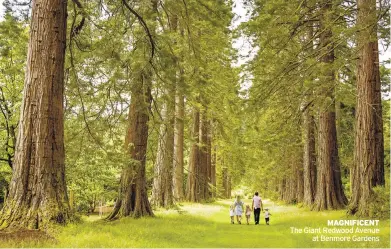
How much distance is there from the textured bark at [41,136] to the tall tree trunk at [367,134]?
830 centimetres

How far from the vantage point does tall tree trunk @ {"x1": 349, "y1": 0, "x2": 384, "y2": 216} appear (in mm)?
11758

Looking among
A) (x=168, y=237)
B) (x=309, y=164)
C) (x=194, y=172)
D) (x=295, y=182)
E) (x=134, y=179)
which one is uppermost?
(x=309, y=164)

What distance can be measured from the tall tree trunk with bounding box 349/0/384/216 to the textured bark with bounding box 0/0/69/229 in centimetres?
830

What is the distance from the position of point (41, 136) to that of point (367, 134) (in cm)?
912

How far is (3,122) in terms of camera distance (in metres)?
20.2

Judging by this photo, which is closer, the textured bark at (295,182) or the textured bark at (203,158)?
the textured bark at (203,158)

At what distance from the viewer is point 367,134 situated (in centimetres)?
1195

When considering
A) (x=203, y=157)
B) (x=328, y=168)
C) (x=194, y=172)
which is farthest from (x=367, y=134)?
(x=203, y=157)

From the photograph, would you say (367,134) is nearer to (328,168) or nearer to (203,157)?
(328,168)

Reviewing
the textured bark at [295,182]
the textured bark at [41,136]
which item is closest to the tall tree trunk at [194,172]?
the textured bark at [295,182]

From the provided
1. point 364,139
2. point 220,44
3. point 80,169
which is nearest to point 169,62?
point 80,169

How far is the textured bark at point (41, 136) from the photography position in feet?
25.5

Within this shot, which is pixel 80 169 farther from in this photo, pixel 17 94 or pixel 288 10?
pixel 17 94

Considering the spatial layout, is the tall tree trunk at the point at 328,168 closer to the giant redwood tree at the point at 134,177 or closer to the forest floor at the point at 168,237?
the forest floor at the point at 168,237
